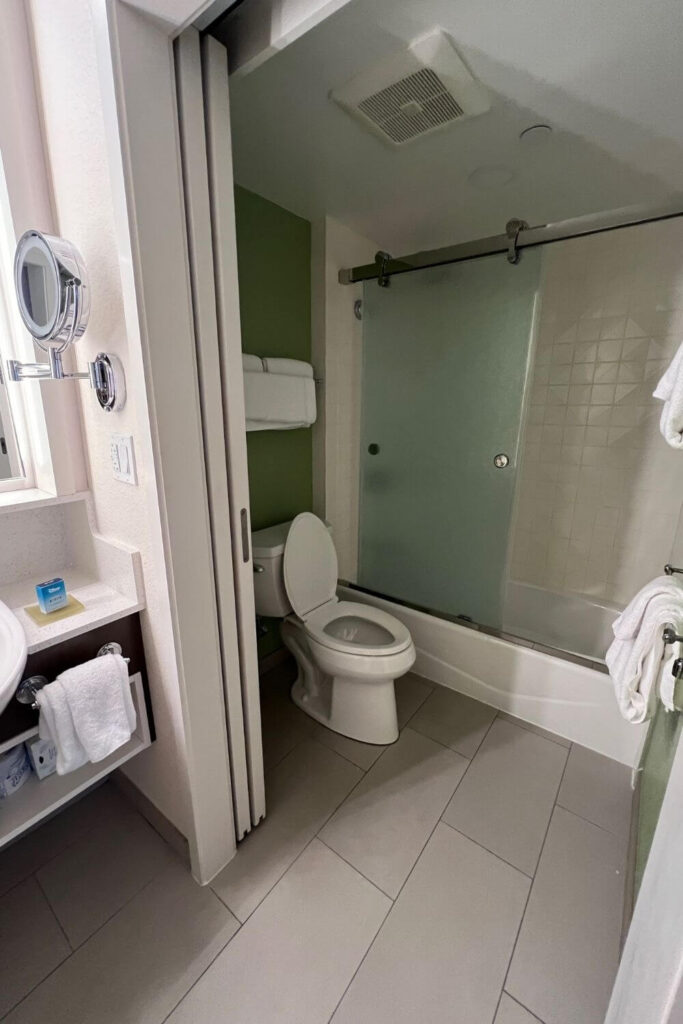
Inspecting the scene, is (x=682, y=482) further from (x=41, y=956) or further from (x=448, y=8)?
(x=41, y=956)

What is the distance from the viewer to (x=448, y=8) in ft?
3.10

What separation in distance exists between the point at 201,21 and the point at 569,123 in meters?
1.18

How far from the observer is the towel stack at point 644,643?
3.22 ft

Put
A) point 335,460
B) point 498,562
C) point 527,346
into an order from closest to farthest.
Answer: point 527,346, point 498,562, point 335,460

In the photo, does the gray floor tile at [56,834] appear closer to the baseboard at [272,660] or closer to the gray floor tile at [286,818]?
the gray floor tile at [286,818]

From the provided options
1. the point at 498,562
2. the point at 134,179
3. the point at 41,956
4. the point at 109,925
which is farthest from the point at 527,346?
the point at 41,956

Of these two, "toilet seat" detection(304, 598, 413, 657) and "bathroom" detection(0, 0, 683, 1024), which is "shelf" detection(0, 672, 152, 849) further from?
"toilet seat" detection(304, 598, 413, 657)

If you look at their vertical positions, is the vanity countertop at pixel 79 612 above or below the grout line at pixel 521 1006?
above

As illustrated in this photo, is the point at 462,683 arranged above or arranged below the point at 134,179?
below

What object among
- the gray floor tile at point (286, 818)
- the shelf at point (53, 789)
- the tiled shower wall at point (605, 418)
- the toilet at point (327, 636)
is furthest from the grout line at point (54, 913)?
the tiled shower wall at point (605, 418)

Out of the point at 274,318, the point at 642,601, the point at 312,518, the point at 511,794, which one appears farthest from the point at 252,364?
the point at 511,794

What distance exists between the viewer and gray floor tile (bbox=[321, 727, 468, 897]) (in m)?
1.20

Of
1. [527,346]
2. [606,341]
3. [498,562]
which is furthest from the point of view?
[606,341]

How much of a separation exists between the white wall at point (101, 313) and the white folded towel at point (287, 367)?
2.67 feet
